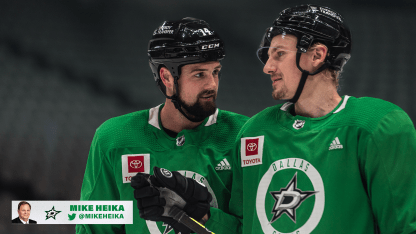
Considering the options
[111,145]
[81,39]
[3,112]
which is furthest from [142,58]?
[111,145]

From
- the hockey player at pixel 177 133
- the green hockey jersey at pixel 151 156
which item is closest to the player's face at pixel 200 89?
the hockey player at pixel 177 133

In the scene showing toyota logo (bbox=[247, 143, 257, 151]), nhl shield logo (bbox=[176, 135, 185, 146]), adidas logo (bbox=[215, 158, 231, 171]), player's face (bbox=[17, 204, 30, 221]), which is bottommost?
player's face (bbox=[17, 204, 30, 221])

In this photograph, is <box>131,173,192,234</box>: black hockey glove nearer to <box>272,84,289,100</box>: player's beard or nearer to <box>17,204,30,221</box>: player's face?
<box>272,84,289,100</box>: player's beard

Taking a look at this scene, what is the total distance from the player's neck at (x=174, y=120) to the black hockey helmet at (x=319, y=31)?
2.00 ft

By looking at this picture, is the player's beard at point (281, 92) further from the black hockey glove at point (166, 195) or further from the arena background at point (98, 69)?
the arena background at point (98, 69)

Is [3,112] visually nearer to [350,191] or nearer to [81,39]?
[81,39]

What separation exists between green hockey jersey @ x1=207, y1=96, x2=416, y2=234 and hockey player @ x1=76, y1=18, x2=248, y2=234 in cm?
23

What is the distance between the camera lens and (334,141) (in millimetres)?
1564

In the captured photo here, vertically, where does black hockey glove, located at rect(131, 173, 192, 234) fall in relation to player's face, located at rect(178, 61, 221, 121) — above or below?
below

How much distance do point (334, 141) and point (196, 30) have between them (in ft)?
2.91

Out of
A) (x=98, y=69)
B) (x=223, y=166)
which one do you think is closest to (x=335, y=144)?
(x=223, y=166)

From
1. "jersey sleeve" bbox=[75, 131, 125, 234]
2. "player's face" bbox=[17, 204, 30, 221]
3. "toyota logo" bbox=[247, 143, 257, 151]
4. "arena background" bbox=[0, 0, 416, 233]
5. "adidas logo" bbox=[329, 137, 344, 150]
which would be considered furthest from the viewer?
"arena background" bbox=[0, 0, 416, 233]

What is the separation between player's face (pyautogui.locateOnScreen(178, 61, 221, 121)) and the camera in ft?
6.64

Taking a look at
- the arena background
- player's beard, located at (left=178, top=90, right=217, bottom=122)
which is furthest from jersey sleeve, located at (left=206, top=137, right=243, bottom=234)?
the arena background
